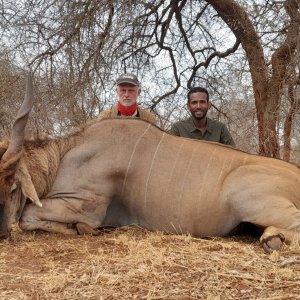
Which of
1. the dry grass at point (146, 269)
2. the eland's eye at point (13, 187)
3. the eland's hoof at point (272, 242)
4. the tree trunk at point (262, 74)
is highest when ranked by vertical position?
the tree trunk at point (262, 74)

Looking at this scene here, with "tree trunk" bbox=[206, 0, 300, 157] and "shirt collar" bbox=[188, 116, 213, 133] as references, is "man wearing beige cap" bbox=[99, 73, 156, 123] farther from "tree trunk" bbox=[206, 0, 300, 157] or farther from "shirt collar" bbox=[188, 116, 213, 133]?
"tree trunk" bbox=[206, 0, 300, 157]

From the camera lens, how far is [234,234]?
3371mm

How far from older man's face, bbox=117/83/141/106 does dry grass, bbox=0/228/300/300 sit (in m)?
1.79

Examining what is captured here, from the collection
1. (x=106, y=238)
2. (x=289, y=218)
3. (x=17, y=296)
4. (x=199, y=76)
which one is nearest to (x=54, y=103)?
(x=199, y=76)

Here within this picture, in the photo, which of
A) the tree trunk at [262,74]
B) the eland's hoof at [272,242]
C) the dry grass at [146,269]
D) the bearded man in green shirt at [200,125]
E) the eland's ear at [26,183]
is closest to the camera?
the dry grass at [146,269]

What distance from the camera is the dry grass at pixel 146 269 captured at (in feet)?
6.69

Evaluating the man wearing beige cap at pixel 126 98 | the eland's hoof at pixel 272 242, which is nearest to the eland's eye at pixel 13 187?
the eland's hoof at pixel 272 242

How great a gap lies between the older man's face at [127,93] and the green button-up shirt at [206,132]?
541mm

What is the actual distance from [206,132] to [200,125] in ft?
0.29

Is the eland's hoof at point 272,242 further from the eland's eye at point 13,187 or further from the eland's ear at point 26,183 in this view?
the eland's eye at point 13,187

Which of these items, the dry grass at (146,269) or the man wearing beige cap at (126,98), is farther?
the man wearing beige cap at (126,98)

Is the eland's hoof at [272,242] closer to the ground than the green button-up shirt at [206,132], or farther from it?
closer to the ground

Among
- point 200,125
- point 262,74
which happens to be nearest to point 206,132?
point 200,125

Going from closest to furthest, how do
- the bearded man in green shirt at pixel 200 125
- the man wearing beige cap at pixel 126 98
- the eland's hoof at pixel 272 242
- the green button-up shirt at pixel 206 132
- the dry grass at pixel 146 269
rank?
the dry grass at pixel 146 269, the eland's hoof at pixel 272 242, the man wearing beige cap at pixel 126 98, the bearded man in green shirt at pixel 200 125, the green button-up shirt at pixel 206 132
